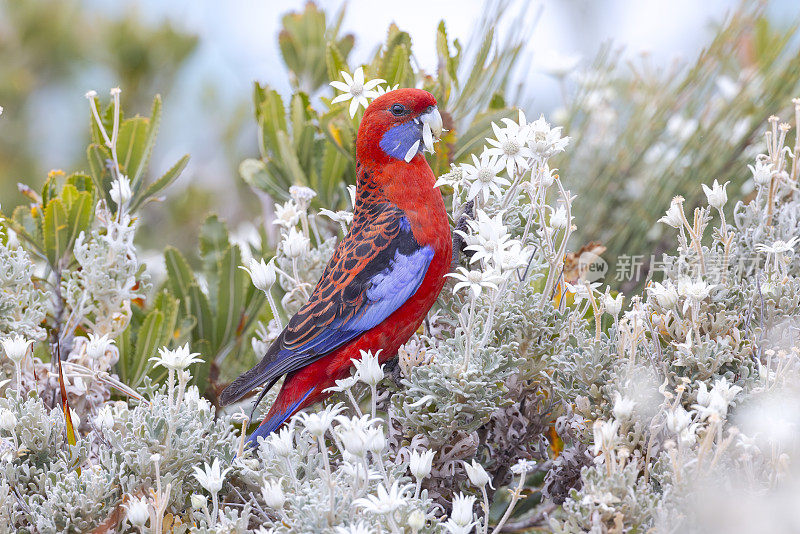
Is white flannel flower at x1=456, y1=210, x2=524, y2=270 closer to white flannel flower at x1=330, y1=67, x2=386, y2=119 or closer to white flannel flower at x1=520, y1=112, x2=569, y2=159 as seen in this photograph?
white flannel flower at x1=520, y1=112, x2=569, y2=159

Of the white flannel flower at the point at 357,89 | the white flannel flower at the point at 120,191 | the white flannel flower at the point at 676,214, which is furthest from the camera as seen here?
the white flannel flower at the point at 120,191

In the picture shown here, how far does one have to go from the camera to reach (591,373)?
1.37 metres

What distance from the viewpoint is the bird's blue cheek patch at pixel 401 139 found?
160cm

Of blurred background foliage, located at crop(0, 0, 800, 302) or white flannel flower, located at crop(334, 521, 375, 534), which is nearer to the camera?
white flannel flower, located at crop(334, 521, 375, 534)

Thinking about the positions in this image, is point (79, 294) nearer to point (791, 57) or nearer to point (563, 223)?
point (563, 223)

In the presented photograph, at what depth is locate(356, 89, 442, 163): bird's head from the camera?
1.59 m

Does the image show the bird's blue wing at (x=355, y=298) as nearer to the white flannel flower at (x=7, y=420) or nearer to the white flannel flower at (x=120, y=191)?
the white flannel flower at (x=7, y=420)

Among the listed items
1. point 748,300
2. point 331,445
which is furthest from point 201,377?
point 748,300

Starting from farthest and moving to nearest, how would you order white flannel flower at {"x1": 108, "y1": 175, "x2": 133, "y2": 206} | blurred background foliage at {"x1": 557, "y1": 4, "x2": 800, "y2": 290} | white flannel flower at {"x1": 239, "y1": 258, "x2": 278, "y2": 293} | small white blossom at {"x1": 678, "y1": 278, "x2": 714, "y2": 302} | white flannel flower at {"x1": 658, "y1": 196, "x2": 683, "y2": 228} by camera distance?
1. blurred background foliage at {"x1": 557, "y1": 4, "x2": 800, "y2": 290}
2. white flannel flower at {"x1": 108, "y1": 175, "x2": 133, "y2": 206}
3. white flannel flower at {"x1": 239, "y1": 258, "x2": 278, "y2": 293}
4. white flannel flower at {"x1": 658, "y1": 196, "x2": 683, "y2": 228}
5. small white blossom at {"x1": 678, "y1": 278, "x2": 714, "y2": 302}

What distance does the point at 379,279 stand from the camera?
1566mm

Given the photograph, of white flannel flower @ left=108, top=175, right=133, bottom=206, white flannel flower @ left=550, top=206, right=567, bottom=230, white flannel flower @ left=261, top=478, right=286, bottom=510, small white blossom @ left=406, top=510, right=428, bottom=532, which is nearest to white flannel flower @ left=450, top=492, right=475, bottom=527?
small white blossom @ left=406, top=510, right=428, bottom=532

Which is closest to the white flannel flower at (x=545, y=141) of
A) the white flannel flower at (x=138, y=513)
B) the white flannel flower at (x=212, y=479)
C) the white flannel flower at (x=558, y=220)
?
the white flannel flower at (x=558, y=220)

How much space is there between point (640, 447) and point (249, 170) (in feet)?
4.36

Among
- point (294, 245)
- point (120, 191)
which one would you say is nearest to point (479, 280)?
point (294, 245)
